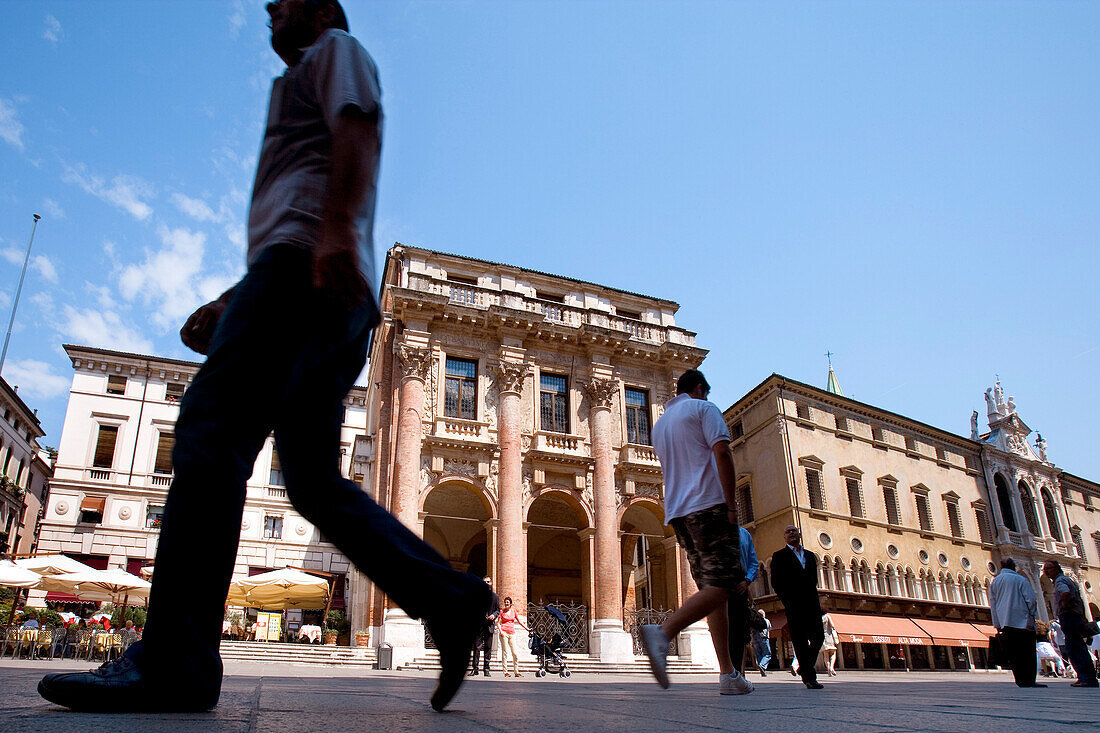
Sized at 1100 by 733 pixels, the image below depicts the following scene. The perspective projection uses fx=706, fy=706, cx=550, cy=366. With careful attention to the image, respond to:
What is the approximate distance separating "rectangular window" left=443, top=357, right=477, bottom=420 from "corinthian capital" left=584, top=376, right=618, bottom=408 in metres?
4.08

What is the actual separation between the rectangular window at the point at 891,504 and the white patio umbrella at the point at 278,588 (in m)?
27.1

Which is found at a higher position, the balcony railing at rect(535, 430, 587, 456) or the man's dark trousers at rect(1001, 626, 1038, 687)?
the balcony railing at rect(535, 430, 587, 456)

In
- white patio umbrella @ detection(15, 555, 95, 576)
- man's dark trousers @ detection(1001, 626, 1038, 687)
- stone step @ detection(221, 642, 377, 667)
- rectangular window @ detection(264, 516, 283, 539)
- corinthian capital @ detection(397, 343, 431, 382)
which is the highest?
corinthian capital @ detection(397, 343, 431, 382)

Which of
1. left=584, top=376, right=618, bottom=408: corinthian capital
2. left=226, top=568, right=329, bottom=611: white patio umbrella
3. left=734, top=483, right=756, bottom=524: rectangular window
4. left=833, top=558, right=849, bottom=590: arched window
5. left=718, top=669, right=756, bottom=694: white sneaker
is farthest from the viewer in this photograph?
left=734, top=483, right=756, bottom=524: rectangular window

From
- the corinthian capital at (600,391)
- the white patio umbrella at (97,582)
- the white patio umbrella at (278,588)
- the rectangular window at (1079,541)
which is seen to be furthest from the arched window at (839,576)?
the white patio umbrella at (97,582)

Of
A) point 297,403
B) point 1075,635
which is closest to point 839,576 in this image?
point 1075,635

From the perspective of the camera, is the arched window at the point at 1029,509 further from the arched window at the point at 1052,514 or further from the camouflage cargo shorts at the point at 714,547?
the camouflage cargo shorts at the point at 714,547

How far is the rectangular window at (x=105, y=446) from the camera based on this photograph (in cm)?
3281

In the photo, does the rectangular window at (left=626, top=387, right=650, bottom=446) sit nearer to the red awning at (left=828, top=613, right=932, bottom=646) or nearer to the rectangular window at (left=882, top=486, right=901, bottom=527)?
the red awning at (left=828, top=613, right=932, bottom=646)

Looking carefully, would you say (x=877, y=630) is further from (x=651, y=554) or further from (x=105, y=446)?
(x=105, y=446)

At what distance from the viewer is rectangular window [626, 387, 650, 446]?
25.4 m

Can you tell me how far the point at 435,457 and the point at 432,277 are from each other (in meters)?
6.21

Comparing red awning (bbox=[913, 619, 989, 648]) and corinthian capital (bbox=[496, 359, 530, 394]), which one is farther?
red awning (bbox=[913, 619, 989, 648])

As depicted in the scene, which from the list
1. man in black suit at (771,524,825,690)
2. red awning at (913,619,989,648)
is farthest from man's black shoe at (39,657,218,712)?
red awning at (913,619,989,648)
